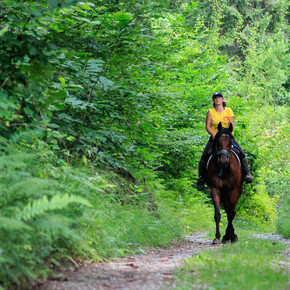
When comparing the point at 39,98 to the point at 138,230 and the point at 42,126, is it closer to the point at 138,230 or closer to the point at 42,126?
the point at 42,126

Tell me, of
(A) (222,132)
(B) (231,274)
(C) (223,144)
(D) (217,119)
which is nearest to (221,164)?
(C) (223,144)

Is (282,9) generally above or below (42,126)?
above

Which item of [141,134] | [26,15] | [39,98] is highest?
[26,15]

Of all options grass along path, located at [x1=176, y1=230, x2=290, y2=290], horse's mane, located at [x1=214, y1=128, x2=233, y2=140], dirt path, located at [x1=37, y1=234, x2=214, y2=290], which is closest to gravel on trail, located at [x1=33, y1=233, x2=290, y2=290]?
dirt path, located at [x1=37, y1=234, x2=214, y2=290]

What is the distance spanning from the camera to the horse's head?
31.8 feet

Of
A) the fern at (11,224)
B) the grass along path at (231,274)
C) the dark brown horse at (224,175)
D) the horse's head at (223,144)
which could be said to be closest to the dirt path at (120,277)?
the grass along path at (231,274)

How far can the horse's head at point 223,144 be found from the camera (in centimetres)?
970

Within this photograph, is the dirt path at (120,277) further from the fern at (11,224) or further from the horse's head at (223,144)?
the horse's head at (223,144)

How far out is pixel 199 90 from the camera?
1669cm

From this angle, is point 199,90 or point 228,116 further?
point 199,90

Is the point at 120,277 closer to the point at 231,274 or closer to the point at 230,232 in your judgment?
the point at 231,274

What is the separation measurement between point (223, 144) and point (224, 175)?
0.88m

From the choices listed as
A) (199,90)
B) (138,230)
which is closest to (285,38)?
(199,90)

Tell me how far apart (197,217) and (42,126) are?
12250 mm
